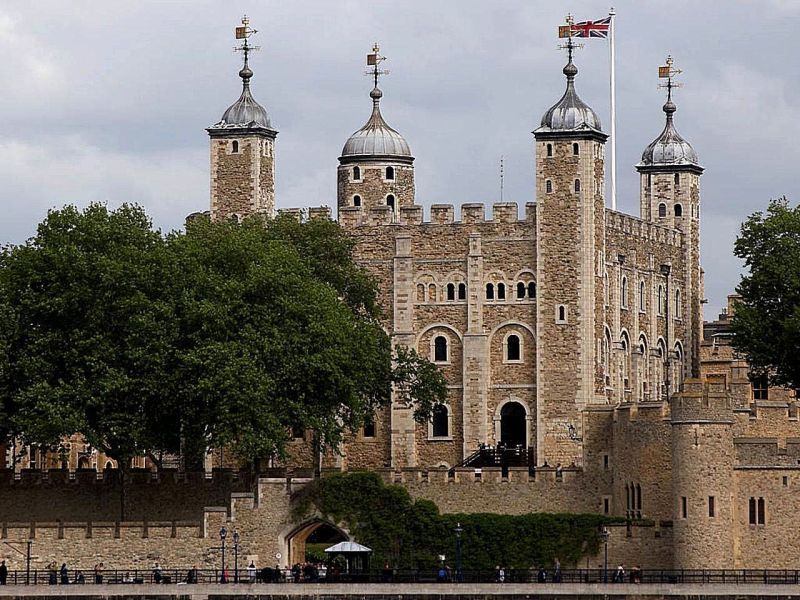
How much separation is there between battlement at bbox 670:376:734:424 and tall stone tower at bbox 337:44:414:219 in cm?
3560

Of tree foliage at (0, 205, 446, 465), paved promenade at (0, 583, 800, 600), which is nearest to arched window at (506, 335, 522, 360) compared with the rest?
tree foliage at (0, 205, 446, 465)

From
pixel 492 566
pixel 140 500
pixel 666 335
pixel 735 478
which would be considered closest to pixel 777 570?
pixel 735 478

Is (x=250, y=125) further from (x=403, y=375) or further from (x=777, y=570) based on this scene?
(x=777, y=570)

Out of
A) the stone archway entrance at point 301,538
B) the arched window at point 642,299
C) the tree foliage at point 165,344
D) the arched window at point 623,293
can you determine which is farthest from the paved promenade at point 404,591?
the arched window at point 642,299

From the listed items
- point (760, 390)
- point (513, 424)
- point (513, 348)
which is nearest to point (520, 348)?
point (513, 348)

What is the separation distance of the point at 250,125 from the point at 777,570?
3997cm

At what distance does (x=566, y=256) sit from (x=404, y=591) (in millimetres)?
31984

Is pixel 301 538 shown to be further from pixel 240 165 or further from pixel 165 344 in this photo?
pixel 240 165

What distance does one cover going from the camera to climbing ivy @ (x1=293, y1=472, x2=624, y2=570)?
10288 cm

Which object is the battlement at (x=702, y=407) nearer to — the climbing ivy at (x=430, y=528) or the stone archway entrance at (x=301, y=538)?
the climbing ivy at (x=430, y=528)

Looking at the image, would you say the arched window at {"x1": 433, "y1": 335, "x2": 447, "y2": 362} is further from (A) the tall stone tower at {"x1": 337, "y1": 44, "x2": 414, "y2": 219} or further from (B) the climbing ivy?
(B) the climbing ivy

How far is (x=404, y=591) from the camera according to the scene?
96625 millimetres

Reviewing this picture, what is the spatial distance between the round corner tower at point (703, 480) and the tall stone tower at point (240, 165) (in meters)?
34.3

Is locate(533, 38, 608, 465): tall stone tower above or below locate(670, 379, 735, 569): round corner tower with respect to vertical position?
above
